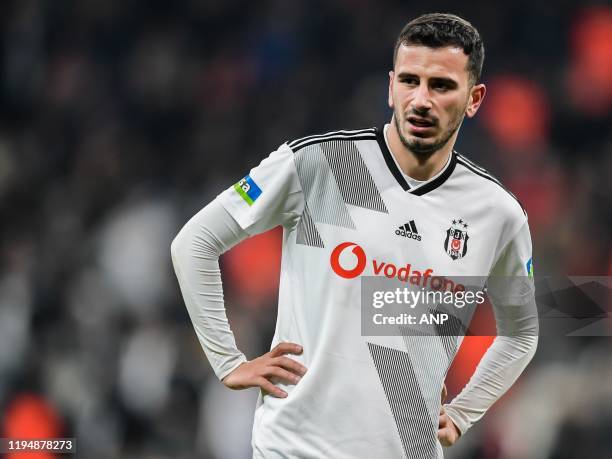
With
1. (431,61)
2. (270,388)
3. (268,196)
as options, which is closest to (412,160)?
(431,61)

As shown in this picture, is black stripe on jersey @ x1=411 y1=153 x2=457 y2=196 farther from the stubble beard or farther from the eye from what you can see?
the eye

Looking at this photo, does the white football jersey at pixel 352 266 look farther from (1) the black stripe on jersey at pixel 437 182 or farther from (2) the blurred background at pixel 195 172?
(2) the blurred background at pixel 195 172

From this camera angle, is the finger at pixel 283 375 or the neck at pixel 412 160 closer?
the finger at pixel 283 375

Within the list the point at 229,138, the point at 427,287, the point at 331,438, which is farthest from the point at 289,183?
the point at 229,138

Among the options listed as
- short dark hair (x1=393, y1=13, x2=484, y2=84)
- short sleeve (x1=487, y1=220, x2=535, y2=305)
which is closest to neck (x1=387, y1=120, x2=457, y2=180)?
short dark hair (x1=393, y1=13, x2=484, y2=84)

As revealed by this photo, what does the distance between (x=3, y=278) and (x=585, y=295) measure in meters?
3.63

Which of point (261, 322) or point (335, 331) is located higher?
point (335, 331)

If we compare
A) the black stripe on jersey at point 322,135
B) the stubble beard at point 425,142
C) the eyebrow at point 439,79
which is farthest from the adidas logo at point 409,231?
the eyebrow at point 439,79

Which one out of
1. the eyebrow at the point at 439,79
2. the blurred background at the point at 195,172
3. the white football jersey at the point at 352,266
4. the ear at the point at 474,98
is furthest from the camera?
the blurred background at the point at 195,172

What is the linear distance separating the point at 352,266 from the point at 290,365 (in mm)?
337

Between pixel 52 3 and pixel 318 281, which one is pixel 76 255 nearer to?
pixel 52 3

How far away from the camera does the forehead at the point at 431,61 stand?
3.03m

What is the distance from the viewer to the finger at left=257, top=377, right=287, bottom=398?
9.82 ft

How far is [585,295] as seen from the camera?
6484 millimetres
